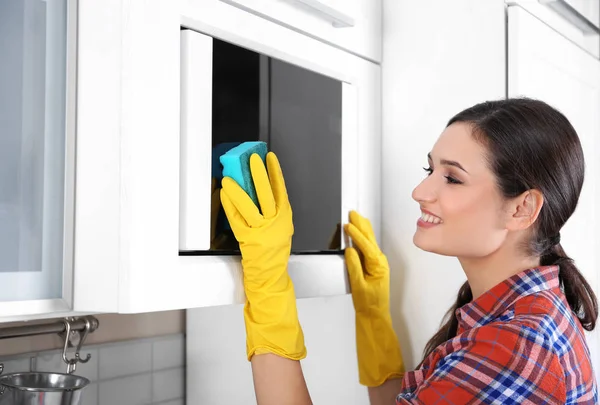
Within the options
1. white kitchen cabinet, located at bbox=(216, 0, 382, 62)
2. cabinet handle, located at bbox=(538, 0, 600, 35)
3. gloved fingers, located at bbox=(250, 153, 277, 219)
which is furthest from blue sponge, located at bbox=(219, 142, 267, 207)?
cabinet handle, located at bbox=(538, 0, 600, 35)

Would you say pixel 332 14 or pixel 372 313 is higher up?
pixel 332 14

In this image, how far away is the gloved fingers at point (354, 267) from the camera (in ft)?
4.44

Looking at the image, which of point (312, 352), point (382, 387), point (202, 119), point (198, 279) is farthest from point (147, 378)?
point (202, 119)

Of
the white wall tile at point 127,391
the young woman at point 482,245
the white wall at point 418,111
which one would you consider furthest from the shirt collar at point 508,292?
the white wall tile at point 127,391

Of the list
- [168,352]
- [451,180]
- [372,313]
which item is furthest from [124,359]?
[451,180]

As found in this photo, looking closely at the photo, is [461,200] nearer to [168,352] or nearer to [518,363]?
[518,363]

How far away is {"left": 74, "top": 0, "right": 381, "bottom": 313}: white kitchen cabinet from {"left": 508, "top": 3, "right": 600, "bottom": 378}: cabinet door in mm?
491

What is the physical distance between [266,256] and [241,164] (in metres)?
0.14

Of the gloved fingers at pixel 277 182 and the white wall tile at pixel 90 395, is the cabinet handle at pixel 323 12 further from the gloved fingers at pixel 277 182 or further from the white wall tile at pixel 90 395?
the white wall tile at pixel 90 395

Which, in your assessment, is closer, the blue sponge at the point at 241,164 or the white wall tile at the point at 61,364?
the blue sponge at the point at 241,164

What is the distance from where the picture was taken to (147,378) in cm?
156

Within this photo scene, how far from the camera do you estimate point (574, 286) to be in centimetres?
122

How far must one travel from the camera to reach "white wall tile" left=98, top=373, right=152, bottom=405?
4.82ft

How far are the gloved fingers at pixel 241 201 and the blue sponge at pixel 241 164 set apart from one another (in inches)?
0.5
